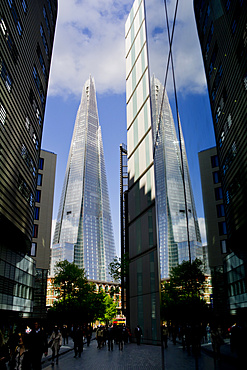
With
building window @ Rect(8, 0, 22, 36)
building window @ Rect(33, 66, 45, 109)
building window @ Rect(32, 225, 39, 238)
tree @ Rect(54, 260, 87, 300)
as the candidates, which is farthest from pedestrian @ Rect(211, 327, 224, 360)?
tree @ Rect(54, 260, 87, 300)

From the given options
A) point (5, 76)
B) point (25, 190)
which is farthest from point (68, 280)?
point (5, 76)

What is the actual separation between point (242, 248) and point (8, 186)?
22.3 meters

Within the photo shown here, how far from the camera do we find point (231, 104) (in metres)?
1.58

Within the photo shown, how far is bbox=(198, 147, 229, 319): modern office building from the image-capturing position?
6.01 feet

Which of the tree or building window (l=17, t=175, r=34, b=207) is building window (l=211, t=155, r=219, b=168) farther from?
the tree

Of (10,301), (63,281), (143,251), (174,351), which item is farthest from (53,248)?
(174,351)

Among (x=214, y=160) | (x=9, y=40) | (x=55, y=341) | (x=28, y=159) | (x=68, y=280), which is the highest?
(x=9, y=40)

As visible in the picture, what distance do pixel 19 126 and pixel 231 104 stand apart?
81.0 feet

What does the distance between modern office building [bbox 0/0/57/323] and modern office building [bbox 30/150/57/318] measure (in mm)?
9345

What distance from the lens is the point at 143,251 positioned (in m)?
20.2

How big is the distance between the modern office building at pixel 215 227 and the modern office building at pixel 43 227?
43746 mm

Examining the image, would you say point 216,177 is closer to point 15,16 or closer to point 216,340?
point 216,340

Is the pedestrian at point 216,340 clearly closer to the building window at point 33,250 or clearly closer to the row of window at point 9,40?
the row of window at point 9,40

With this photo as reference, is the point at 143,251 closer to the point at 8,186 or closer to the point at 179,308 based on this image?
the point at 8,186
